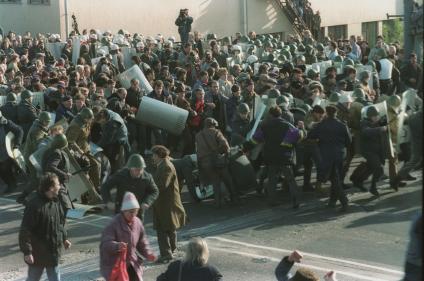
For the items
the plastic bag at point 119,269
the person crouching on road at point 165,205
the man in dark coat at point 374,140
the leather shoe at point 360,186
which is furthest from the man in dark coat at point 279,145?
the plastic bag at point 119,269

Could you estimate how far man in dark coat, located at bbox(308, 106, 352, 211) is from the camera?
A: 43.7ft

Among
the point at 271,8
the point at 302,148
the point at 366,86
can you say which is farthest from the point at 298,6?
the point at 302,148

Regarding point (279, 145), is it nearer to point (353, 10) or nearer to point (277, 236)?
point (277, 236)

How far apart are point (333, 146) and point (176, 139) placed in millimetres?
4181

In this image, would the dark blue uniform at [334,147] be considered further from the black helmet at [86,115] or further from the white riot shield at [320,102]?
the black helmet at [86,115]

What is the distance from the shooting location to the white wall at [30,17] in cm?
3297

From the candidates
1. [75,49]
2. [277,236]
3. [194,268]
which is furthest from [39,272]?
[75,49]

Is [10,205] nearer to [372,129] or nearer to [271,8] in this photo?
[372,129]

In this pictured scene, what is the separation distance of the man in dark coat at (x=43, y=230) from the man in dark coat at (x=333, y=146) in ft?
17.4

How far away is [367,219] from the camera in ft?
42.9

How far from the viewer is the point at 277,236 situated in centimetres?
1241

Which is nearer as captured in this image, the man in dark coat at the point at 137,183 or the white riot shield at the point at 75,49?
the man in dark coat at the point at 137,183

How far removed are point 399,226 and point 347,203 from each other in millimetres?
1099

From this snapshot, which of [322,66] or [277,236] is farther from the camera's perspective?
[322,66]
